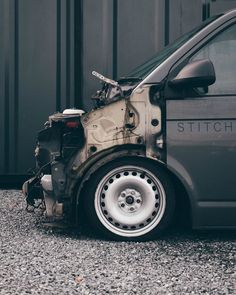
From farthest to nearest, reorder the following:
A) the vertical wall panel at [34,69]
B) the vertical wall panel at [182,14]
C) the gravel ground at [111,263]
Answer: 1. the vertical wall panel at [34,69]
2. the vertical wall panel at [182,14]
3. the gravel ground at [111,263]

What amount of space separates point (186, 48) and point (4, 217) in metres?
2.44

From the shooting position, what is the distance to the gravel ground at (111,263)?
493 cm

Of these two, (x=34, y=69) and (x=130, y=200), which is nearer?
(x=130, y=200)

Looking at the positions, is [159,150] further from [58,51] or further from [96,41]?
[58,51]

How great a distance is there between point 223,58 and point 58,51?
11.9 feet

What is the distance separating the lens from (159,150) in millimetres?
6234

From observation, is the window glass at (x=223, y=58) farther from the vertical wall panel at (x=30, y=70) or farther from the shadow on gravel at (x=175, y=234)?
the vertical wall panel at (x=30, y=70)

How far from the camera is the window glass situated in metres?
6.21

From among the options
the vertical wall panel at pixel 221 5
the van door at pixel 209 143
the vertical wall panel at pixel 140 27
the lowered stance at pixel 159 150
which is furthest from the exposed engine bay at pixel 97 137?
the vertical wall panel at pixel 221 5

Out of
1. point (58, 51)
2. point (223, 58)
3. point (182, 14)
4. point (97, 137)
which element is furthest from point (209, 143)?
point (58, 51)

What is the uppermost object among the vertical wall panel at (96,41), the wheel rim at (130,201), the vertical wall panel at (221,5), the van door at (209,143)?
the vertical wall panel at (221,5)

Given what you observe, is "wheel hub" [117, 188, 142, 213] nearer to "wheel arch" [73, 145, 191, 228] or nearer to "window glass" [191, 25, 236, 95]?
"wheel arch" [73, 145, 191, 228]

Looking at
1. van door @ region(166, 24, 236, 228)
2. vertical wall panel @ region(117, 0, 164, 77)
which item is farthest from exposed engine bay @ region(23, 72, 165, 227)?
vertical wall panel @ region(117, 0, 164, 77)

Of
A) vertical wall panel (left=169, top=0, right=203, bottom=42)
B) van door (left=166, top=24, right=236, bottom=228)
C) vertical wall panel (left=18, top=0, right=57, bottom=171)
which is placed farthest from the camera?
vertical wall panel (left=18, top=0, right=57, bottom=171)
